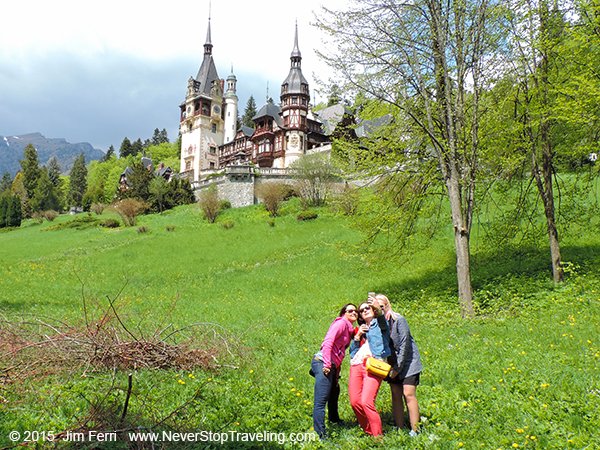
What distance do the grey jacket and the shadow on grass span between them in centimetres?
729

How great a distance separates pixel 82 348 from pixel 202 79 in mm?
71859

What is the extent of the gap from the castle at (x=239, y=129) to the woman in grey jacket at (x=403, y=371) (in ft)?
144

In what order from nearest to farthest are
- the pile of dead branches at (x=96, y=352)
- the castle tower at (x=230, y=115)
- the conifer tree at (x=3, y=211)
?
the pile of dead branches at (x=96, y=352)
the conifer tree at (x=3, y=211)
the castle tower at (x=230, y=115)

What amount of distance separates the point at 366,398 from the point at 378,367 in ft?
1.26

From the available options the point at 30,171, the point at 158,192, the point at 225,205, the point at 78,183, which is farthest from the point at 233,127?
the point at 78,183

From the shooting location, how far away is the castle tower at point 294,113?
180 feet

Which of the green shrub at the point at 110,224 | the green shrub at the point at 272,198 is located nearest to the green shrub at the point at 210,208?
the green shrub at the point at 272,198

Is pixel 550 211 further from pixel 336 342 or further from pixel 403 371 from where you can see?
pixel 336 342

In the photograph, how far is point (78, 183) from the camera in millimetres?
86312

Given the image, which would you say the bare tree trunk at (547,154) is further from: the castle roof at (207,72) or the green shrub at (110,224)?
the castle roof at (207,72)

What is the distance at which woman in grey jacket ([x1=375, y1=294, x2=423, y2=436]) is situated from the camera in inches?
184

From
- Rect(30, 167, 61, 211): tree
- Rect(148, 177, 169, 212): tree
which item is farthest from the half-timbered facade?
Rect(30, 167, 61, 211): tree

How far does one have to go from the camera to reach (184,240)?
28812 mm

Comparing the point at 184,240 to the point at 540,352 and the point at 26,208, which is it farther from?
the point at 26,208
